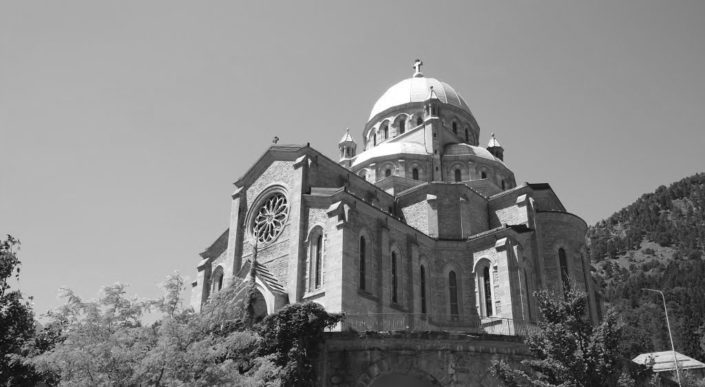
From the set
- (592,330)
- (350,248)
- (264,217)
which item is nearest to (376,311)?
(350,248)

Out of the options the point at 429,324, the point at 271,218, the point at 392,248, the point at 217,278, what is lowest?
the point at 429,324

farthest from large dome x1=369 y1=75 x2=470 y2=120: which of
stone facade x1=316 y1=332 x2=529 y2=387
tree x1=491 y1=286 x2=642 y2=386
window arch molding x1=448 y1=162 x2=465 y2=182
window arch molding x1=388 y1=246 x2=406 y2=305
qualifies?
tree x1=491 y1=286 x2=642 y2=386

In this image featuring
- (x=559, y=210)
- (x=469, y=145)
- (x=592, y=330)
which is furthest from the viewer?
(x=469, y=145)

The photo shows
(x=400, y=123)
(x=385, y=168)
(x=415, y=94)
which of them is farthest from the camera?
(x=415, y=94)

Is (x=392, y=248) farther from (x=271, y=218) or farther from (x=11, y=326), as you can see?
(x=11, y=326)

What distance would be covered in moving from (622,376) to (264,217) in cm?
2404

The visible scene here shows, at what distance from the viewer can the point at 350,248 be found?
3159 centimetres

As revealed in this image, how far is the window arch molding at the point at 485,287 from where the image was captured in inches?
1438

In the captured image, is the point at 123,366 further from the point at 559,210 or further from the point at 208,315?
the point at 559,210

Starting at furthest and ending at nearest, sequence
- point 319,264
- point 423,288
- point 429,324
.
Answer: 1. point 423,288
2. point 429,324
3. point 319,264

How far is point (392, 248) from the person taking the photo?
35188 mm

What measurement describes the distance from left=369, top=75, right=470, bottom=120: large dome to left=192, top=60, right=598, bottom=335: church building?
1233 cm

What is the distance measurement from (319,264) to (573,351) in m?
15.8

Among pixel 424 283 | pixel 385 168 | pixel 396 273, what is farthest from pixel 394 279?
pixel 385 168
